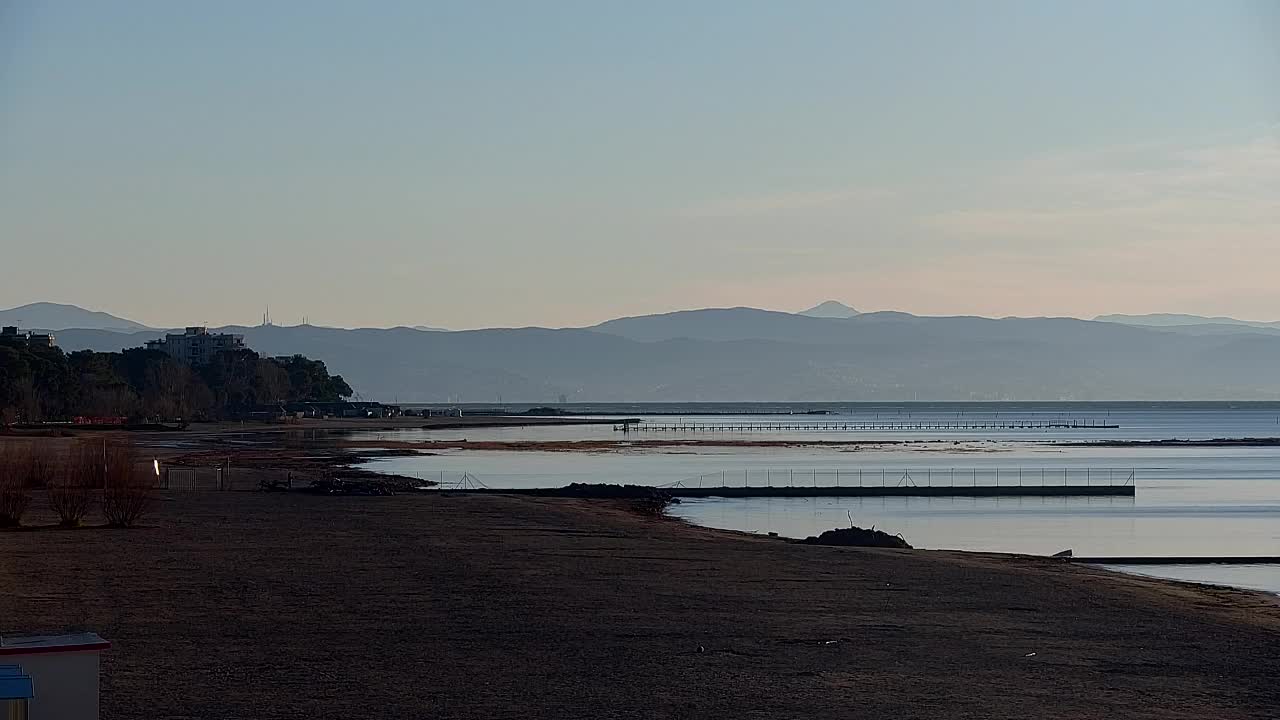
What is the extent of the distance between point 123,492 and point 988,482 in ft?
136

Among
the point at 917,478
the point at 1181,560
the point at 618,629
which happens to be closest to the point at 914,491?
the point at 917,478

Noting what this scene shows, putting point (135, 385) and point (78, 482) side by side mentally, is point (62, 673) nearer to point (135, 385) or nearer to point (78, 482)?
point (78, 482)

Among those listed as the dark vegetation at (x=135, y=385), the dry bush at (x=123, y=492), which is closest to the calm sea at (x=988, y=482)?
the dry bush at (x=123, y=492)

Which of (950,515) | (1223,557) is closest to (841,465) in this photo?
(950,515)

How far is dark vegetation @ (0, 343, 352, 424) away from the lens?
11112cm

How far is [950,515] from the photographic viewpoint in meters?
46.0

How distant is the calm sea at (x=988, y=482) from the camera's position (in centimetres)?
3716

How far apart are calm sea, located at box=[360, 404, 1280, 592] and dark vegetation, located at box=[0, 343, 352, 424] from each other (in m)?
39.9

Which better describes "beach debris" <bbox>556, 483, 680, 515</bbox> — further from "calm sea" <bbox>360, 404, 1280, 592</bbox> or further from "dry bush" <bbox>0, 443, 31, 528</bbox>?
"dry bush" <bbox>0, 443, 31, 528</bbox>

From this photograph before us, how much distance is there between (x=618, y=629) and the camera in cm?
1594

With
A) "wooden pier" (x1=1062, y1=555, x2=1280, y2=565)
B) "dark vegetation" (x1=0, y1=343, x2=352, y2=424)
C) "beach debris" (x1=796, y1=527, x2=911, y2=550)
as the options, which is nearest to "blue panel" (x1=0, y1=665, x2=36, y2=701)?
"beach debris" (x1=796, y1=527, x2=911, y2=550)

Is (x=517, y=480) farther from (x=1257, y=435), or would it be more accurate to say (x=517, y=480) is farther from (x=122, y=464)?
(x=1257, y=435)

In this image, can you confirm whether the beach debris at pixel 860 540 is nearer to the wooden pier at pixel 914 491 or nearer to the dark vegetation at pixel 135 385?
the wooden pier at pixel 914 491

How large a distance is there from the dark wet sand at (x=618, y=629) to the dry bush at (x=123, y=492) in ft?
7.86
